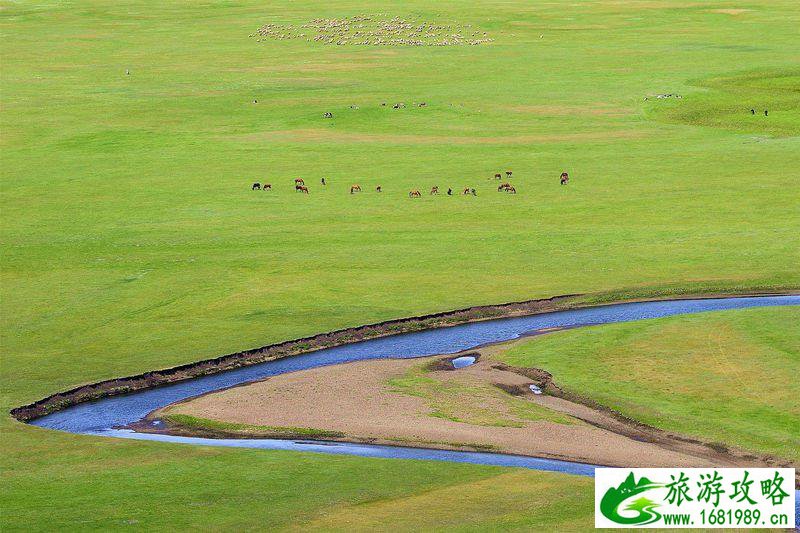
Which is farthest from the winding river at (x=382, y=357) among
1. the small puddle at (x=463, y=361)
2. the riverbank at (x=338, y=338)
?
the small puddle at (x=463, y=361)

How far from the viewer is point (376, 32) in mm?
144125

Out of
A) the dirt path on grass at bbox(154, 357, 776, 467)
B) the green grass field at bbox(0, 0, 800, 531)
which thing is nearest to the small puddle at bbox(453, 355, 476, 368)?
the dirt path on grass at bbox(154, 357, 776, 467)

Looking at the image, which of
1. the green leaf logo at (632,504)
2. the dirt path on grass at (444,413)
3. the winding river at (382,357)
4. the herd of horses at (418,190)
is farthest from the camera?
the herd of horses at (418,190)

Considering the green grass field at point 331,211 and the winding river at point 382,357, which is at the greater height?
the green grass field at point 331,211

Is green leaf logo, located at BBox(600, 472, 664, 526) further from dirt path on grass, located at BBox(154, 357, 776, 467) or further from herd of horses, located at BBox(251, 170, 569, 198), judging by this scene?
herd of horses, located at BBox(251, 170, 569, 198)

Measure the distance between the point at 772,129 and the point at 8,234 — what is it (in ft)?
171

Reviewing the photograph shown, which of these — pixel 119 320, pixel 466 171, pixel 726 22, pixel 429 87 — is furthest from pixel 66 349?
pixel 726 22

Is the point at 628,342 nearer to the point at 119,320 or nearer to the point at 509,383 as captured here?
the point at 509,383

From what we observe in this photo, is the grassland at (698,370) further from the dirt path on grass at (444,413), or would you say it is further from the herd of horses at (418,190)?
the herd of horses at (418,190)

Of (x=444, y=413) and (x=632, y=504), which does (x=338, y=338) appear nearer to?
(x=444, y=413)

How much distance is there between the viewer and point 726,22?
5556 inches

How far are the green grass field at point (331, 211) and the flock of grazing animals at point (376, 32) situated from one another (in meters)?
5.57

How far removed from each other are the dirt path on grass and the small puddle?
0.41m

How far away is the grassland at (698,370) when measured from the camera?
126ft
